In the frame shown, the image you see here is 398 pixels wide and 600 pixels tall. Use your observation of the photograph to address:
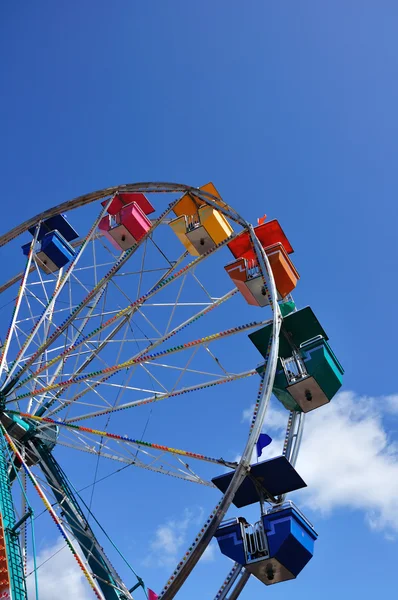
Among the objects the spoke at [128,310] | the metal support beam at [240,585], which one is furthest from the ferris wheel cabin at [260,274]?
the metal support beam at [240,585]

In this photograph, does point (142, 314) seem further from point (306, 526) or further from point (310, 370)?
point (306, 526)

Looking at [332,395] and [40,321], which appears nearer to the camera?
[332,395]

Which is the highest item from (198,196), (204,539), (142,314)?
(198,196)

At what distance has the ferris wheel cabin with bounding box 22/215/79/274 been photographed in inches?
535

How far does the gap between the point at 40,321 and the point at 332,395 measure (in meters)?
5.44

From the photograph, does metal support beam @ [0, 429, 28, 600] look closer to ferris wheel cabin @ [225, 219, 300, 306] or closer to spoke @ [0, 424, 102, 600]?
spoke @ [0, 424, 102, 600]

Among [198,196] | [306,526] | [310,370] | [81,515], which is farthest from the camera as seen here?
[198,196]

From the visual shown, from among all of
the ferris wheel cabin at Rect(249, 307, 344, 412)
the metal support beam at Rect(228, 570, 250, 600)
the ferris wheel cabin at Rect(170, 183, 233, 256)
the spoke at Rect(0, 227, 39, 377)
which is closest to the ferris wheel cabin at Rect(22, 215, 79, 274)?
the spoke at Rect(0, 227, 39, 377)

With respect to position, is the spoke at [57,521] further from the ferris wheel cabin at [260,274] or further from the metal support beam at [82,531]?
the ferris wheel cabin at [260,274]

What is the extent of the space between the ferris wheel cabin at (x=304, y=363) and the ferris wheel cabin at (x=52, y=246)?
5.21m

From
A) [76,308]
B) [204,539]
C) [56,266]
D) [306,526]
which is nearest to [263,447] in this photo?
[306,526]

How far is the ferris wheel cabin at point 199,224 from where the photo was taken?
13.1 meters

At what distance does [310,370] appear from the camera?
32.4 ft

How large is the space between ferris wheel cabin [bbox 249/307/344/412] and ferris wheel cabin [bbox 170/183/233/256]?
2996 mm
